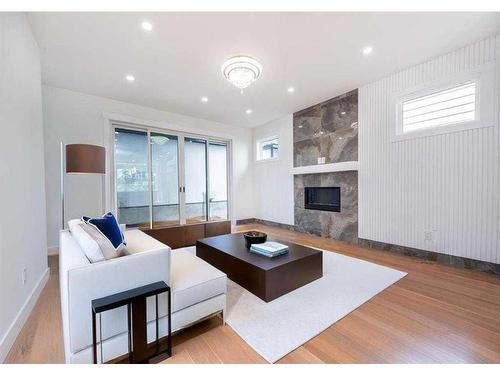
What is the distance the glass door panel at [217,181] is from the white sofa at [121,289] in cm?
407

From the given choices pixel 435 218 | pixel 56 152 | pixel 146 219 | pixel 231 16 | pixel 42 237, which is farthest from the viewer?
pixel 146 219

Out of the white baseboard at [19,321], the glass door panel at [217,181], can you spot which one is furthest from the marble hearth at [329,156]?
the white baseboard at [19,321]

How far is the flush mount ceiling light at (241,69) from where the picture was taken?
282 centimetres

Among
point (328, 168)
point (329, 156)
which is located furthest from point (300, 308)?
point (329, 156)

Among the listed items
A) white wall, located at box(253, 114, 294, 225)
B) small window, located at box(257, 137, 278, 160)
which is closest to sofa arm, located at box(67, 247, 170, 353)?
white wall, located at box(253, 114, 294, 225)

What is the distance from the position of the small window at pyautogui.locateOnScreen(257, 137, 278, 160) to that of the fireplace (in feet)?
4.89

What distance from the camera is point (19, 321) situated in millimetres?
1732

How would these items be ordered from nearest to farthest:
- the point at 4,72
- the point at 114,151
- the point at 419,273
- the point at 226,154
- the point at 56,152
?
1. the point at 4,72
2. the point at 419,273
3. the point at 56,152
4. the point at 114,151
5. the point at 226,154

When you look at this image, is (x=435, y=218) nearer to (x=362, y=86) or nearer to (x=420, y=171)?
(x=420, y=171)

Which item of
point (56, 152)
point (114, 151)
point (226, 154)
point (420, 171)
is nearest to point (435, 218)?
point (420, 171)

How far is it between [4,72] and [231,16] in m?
1.98

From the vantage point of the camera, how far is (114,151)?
4.37 m

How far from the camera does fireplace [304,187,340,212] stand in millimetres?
4566

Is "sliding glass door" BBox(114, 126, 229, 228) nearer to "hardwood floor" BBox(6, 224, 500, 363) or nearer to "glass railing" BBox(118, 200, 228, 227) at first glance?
"glass railing" BBox(118, 200, 228, 227)
